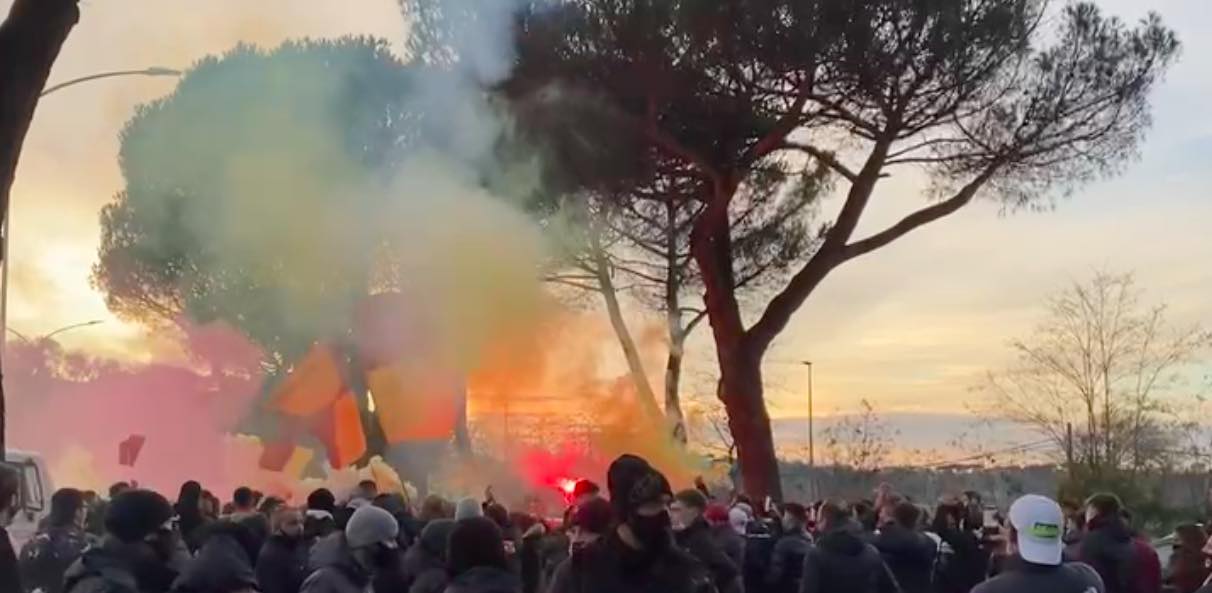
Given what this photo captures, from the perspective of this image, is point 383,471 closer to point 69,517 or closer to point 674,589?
point 69,517

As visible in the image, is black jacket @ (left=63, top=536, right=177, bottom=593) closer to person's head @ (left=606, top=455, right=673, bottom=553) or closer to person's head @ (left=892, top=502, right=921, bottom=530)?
person's head @ (left=606, top=455, right=673, bottom=553)

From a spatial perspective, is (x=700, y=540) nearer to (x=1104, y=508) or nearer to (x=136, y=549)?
(x=1104, y=508)

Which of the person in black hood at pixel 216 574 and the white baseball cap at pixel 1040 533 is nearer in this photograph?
the white baseball cap at pixel 1040 533

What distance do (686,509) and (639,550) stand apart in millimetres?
3421

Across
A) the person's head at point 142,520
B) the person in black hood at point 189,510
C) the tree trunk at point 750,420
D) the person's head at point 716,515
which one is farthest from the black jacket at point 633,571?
the tree trunk at point 750,420

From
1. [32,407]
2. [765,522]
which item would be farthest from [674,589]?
[32,407]

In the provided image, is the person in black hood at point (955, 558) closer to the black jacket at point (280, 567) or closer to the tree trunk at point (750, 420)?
the black jacket at point (280, 567)

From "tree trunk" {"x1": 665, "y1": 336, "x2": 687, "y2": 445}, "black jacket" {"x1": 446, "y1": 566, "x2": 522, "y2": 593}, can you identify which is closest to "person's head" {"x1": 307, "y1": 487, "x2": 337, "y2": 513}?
"black jacket" {"x1": 446, "y1": 566, "x2": 522, "y2": 593}

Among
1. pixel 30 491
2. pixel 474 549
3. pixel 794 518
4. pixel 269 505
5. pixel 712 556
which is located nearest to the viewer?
pixel 474 549

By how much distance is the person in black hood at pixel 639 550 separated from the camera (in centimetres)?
423

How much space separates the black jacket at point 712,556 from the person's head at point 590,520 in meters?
2.22

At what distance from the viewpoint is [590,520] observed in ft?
15.9

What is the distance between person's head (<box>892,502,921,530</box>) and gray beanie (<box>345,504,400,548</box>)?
4.32 m

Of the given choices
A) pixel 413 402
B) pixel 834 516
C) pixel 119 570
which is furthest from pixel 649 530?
pixel 413 402
